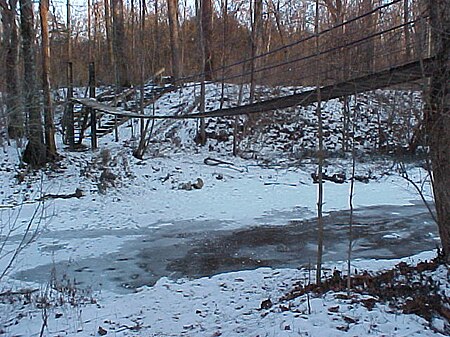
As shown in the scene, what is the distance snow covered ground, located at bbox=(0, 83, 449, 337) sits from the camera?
12.6 ft

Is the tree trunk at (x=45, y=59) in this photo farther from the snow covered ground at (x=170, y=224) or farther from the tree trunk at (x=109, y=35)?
the tree trunk at (x=109, y=35)

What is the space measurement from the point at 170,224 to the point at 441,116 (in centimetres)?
509

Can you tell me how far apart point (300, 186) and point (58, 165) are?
16.9 feet

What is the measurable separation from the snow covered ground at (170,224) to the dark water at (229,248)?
0.57 ft

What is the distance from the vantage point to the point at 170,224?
324 inches

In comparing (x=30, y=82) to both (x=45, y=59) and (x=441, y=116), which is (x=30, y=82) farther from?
(x=441, y=116)

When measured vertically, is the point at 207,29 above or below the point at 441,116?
above

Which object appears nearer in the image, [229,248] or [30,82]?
[229,248]

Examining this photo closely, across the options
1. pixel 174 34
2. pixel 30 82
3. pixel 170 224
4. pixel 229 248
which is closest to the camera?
pixel 229 248

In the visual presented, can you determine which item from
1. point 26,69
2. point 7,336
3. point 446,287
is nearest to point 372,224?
point 446,287

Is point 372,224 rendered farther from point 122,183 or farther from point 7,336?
point 7,336

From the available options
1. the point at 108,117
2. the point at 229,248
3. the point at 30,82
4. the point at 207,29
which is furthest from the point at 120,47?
the point at 229,248

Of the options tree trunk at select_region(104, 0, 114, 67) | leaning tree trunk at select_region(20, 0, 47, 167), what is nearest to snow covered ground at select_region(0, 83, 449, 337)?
leaning tree trunk at select_region(20, 0, 47, 167)

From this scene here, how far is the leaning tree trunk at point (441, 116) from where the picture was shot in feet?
13.2
